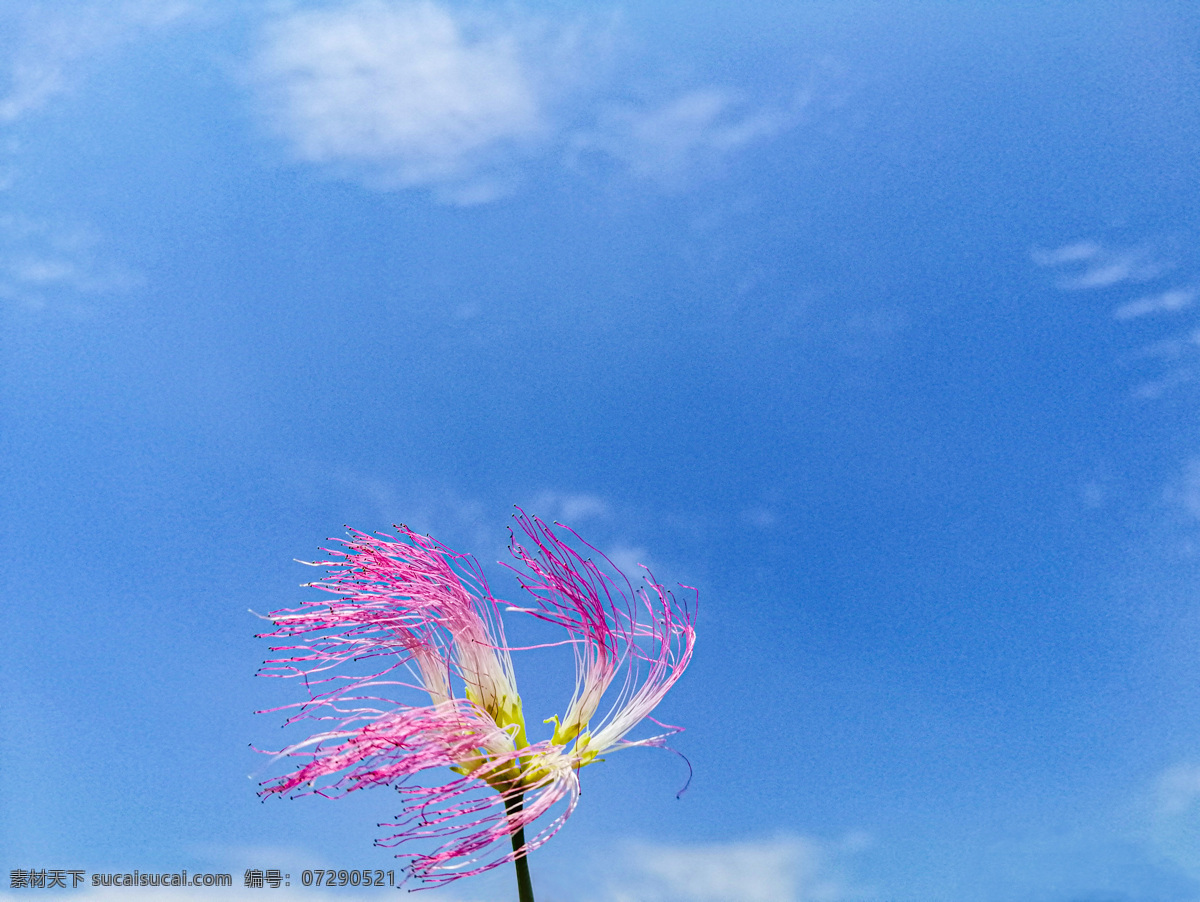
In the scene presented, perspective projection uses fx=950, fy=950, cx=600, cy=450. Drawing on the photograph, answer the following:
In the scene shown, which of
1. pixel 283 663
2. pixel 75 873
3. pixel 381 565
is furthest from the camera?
pixel 75 873

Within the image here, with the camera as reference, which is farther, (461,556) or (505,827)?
(461,556)

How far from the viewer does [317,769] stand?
14.0 ft

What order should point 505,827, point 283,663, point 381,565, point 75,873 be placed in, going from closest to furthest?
point 505,827 < point 283,663 < point 381,565 < point 75,873

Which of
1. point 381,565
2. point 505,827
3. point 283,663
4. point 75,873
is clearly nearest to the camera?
point 505,827


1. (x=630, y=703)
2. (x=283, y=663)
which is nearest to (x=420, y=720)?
(x=283, y=663)

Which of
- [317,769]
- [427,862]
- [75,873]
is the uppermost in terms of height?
[75,873]

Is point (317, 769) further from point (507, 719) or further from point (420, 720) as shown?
point (507, 719)

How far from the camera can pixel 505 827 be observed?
4.11 m

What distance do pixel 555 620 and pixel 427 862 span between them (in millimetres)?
1259

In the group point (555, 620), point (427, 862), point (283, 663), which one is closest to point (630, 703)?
point (555, 620)

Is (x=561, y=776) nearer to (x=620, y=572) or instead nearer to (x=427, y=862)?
(x=427, y=862)

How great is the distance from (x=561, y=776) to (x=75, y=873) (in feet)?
14.3

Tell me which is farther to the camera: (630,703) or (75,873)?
(75,873)

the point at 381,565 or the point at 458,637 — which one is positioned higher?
the point at 381,565
